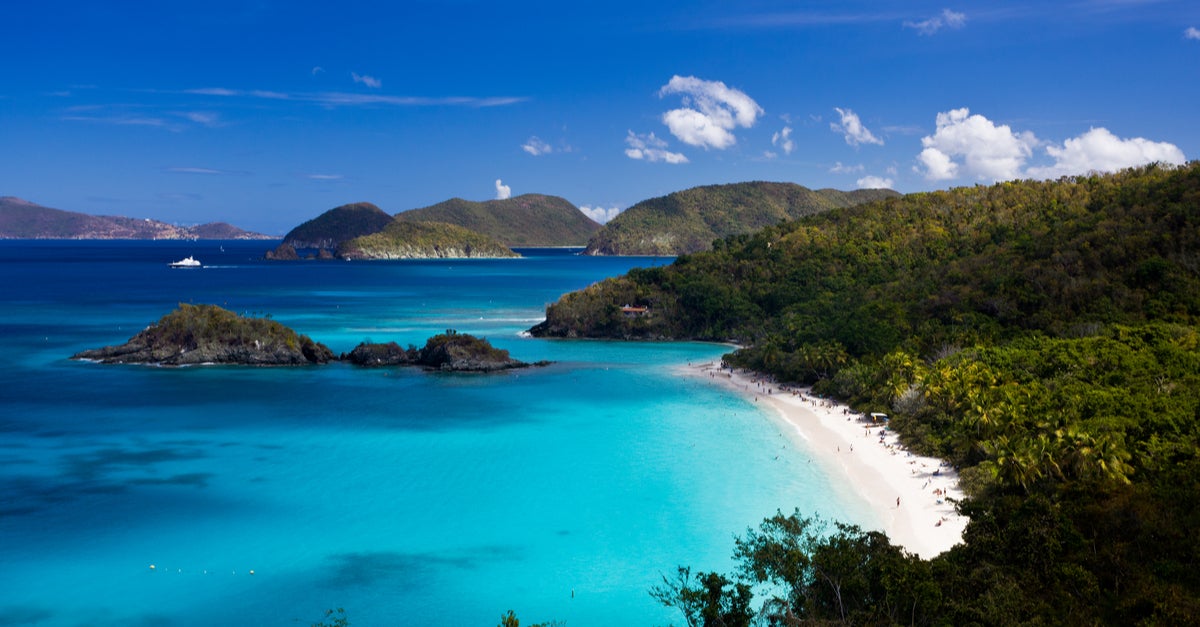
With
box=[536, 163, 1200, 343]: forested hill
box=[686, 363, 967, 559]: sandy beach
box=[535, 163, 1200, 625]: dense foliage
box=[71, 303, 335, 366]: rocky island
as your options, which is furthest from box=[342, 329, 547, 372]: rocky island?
box=[686, 363, 967, 559]: sandy beach

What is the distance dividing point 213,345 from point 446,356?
18.5m

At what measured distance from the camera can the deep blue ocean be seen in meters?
24.7

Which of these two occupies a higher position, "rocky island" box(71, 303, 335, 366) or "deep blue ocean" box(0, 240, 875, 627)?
"rocky island" box(71, 303, 335, 366)

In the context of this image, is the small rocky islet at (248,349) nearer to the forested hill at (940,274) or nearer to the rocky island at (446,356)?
the rocky island at (446,356)

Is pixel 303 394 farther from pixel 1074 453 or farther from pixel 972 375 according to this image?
pixel 1074 453

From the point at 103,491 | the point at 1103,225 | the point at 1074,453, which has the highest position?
the point at 1103,225

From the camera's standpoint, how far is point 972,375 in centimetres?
3894

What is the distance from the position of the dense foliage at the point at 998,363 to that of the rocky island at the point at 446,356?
1863 cm

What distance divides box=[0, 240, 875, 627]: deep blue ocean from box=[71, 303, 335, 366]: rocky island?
2069 millimetres

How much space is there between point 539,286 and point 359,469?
11690 cm

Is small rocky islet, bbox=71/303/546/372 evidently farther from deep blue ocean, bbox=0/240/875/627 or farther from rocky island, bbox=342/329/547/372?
deep blue ocean, bbox=0/240/875/627

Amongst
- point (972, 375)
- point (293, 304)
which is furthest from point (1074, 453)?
point (293, 304)

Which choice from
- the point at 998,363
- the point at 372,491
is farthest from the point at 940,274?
the point at 372,491

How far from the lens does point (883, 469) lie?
115 ft
